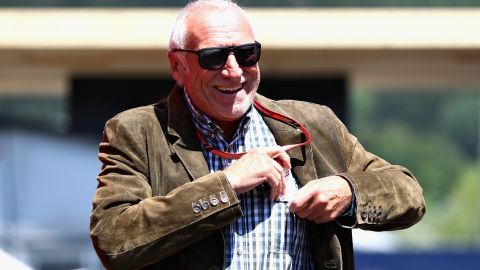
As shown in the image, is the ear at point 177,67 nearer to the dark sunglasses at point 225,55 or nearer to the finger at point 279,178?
the dark sunglasses at point 225,55

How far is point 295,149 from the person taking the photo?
4.04 metres

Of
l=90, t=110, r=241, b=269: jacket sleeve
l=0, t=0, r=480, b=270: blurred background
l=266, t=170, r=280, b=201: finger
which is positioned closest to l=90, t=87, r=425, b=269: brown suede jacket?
l=90, t=110, r=241, b=269: jacket sleeve

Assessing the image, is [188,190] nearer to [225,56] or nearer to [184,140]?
[184,140]

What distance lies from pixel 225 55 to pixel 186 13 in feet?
0.70

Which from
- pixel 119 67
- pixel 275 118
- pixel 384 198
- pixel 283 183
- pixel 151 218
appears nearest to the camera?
Answer: pixel 151 218

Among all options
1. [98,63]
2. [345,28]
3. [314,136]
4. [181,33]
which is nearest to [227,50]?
[181,33]

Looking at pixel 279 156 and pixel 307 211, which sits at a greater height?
pixel 279 156

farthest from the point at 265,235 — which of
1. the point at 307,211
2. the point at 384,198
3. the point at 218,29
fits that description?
the point at 218,29

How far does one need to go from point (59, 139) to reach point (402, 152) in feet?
193

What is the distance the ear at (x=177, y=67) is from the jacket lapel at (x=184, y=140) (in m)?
0.06

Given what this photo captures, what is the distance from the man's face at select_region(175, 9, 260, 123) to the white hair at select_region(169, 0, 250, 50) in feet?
0.08

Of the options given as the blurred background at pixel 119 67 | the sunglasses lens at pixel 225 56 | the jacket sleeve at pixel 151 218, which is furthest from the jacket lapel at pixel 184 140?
the blurred background at pixel 119 67

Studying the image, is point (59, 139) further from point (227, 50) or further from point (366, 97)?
point (366, 97)

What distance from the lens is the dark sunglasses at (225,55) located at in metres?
3.90
